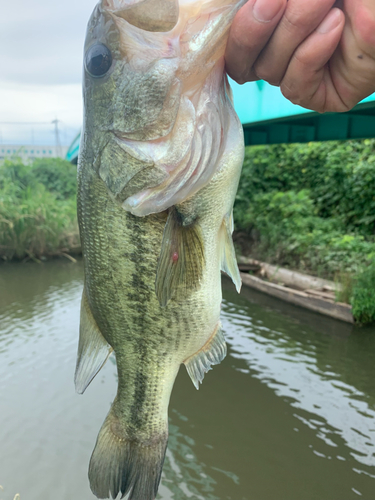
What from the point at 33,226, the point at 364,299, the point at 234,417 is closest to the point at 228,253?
the point at 234,417

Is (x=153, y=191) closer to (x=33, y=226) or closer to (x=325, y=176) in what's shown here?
(x=325, y=176)

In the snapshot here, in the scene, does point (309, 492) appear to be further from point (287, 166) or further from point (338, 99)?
point (287, 166)

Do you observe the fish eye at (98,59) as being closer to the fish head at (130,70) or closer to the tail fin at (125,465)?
the fish head at (130,70)

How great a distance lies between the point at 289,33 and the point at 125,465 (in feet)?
5.47

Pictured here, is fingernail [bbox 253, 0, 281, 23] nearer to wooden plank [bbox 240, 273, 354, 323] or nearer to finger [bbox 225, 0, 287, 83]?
finger [bbox 225, 0, 287, 83]

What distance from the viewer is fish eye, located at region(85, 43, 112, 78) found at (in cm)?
142

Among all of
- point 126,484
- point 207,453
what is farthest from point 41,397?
→ point 126,484

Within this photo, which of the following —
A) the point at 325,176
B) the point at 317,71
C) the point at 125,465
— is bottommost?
the point at 125,465

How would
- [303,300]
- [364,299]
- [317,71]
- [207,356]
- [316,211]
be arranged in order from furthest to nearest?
[316,211]
[303,300]
[364,299]
[207,356]
[317,71]

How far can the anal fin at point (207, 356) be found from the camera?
167cm

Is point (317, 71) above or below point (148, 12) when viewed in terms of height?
below

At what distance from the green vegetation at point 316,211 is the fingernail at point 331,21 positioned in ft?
23.1

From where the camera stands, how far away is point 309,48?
1148mm

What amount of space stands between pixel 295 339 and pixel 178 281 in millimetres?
6151
